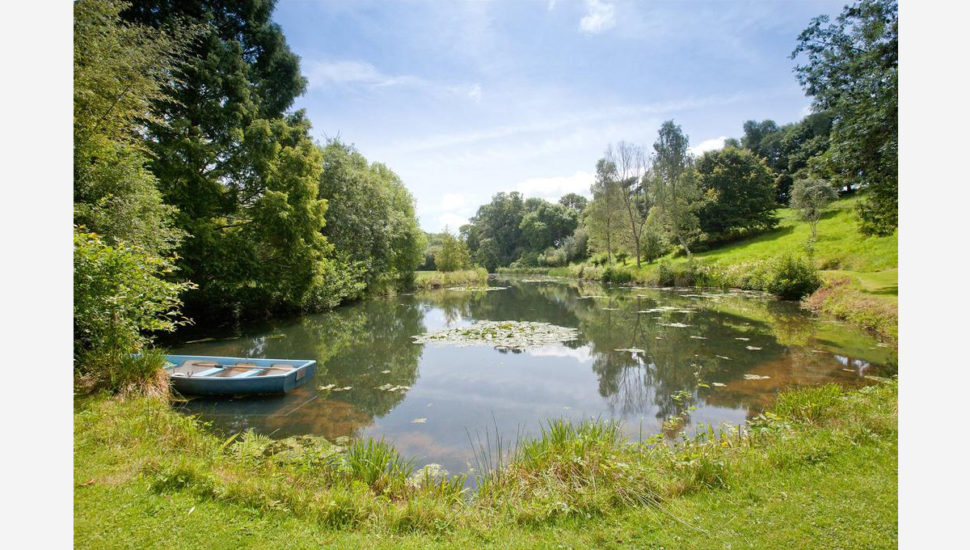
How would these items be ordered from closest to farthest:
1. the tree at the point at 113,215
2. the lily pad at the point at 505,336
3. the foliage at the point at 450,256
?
1. the tree at the point at 113,215
2. the lily pad at the point at 505,336
3. the foliage at the point at 450,256

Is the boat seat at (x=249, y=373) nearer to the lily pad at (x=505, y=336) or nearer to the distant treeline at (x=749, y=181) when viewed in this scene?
the lily pad at (x=505, y=336)

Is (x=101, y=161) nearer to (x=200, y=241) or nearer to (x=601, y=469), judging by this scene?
(x=200, y=241)

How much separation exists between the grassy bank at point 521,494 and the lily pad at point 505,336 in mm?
8095

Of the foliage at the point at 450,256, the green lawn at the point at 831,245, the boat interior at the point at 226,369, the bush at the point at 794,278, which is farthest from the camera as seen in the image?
the foliage at the point at 450,256

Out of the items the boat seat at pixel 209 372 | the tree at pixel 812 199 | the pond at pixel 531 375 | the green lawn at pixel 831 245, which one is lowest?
the pond at pixel 531 375

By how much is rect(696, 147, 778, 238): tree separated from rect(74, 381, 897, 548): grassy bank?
38489 millimetres

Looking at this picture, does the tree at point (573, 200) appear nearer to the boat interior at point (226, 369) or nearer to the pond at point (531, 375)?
the pond at point (531, 375)

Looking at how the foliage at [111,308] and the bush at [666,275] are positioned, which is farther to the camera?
the bush at [666,275]

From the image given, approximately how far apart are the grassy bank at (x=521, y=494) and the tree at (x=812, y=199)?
29.4 m

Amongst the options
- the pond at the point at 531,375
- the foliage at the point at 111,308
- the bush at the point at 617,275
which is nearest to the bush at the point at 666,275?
the bush at the point at 617,275

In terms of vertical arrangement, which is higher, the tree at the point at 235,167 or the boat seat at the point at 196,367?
the tree at the point at 235,167

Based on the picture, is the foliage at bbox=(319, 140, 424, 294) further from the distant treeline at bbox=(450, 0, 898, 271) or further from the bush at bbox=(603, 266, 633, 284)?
the bush at bbox=(603, 266, 633, 284)

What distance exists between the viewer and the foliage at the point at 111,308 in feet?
19.7

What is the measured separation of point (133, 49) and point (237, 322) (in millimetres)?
11750
